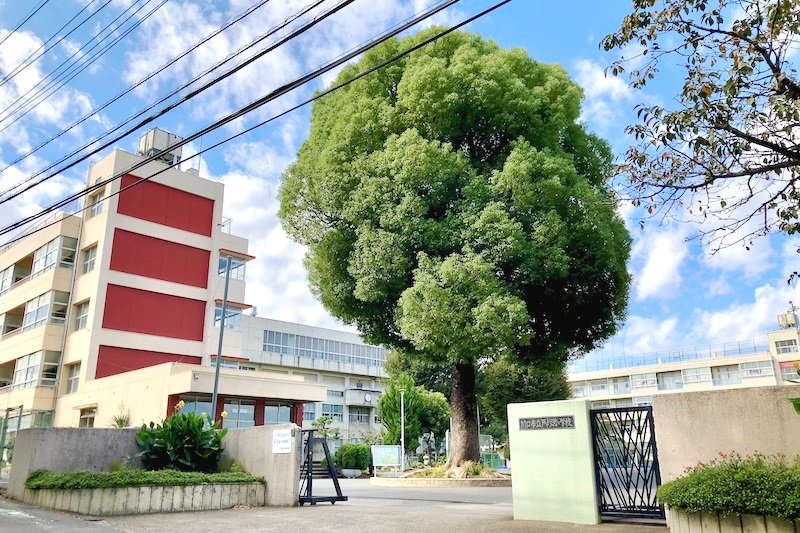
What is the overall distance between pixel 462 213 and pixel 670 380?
6163 cm

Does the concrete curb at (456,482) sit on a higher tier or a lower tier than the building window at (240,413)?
lower

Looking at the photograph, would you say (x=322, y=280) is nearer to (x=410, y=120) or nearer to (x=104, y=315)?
(x=410, y=120)

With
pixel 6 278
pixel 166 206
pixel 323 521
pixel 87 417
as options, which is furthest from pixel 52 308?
pixel 323 521

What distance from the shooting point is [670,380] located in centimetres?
6944

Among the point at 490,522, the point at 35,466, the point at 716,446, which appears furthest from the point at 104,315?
the point at 716,446

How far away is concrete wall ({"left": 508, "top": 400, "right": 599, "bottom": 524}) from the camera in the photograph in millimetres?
9180

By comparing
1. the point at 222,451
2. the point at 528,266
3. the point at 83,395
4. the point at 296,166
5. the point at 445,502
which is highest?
the point at 296,166

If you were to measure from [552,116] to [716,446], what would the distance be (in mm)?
12661

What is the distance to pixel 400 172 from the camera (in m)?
17.3

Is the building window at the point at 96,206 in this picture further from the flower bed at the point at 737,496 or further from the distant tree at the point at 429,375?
the flower bed at the point at 737,496

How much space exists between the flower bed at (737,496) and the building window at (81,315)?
98.6ft

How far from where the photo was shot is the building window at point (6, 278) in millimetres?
37278

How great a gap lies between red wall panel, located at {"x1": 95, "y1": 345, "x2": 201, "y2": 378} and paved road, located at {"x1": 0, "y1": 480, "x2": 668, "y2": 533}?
18.2 meters

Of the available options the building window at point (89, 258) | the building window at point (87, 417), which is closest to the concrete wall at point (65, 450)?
the building window at point (87, 417)
